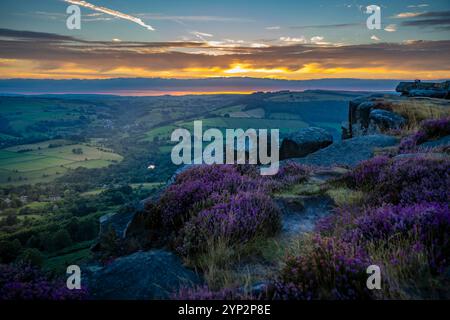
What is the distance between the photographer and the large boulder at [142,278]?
502cm

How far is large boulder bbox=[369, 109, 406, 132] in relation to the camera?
775 inches

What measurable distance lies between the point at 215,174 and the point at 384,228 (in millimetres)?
5295

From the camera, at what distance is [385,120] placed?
20.0 meters

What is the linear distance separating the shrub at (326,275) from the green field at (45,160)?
128 meters

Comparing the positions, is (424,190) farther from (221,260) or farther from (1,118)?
(1,118)

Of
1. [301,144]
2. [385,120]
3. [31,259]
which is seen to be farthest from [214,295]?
[385,120]

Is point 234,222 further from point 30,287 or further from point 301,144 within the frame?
point 301,144

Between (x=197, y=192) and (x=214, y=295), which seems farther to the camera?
(x=197, y=192)

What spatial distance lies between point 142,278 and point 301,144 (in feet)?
49.3

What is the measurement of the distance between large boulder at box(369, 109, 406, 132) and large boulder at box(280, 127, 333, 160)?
349 cm

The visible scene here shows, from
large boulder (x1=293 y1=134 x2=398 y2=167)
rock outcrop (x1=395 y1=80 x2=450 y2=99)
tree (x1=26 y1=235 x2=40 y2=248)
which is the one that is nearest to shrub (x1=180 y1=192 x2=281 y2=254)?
large boulder (x1=293 y1=134 x2=398 y2=167)

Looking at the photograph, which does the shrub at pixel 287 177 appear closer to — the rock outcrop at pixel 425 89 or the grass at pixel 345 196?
the grass at pixel 345 196

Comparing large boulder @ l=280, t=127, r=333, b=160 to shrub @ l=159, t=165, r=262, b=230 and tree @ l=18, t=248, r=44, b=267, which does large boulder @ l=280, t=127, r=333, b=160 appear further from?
tree @ l=18, t=248, r=44, b=267
